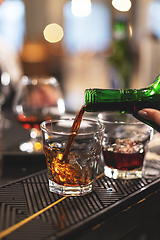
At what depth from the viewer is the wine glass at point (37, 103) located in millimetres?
1224

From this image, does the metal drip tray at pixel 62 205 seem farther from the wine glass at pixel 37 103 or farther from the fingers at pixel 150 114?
the wine glass at pixel 37 103

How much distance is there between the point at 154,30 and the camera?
3.13 m

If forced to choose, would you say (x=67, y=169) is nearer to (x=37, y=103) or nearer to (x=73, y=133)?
(x=73, y=133)

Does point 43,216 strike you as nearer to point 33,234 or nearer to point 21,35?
point 33,234

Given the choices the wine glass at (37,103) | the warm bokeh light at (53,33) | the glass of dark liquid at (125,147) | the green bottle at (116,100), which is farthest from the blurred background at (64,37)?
the green bottle at (116,100)

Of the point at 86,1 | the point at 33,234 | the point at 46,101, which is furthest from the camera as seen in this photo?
the point at 86,1

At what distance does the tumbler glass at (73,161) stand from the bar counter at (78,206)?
0.02 m

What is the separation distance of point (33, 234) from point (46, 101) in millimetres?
803

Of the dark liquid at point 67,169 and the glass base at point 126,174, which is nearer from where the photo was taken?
the dark liquid at point 67,169

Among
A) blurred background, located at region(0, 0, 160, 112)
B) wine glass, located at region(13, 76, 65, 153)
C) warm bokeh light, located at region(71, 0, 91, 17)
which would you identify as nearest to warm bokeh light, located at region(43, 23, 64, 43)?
blurred background, located at region(0, 0, 160, 112)

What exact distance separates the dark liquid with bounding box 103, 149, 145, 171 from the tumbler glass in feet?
0.30

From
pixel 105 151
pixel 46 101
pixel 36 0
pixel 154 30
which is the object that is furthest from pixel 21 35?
pixel 105 151

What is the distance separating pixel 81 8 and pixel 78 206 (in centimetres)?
517

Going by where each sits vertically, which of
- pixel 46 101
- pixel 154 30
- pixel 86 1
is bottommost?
pixel 46 101
